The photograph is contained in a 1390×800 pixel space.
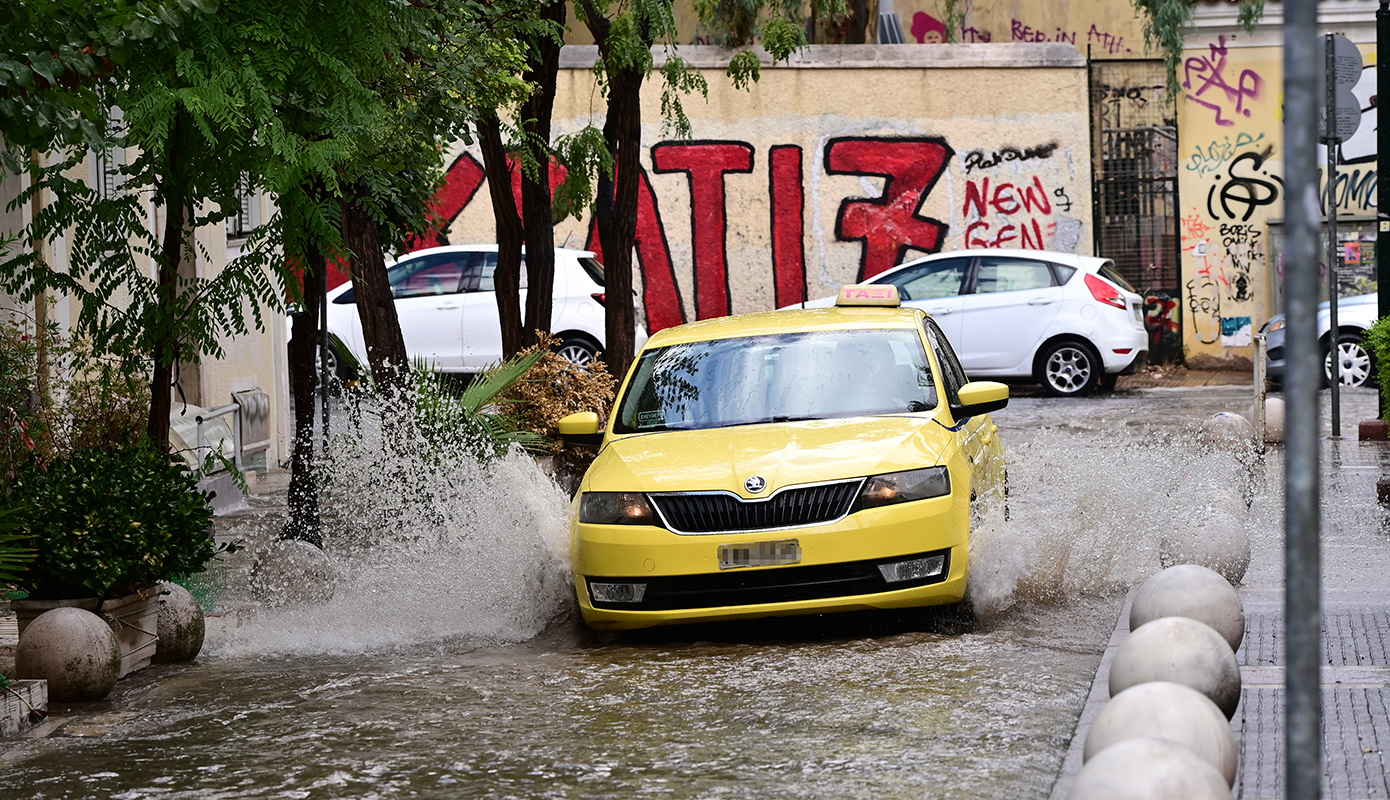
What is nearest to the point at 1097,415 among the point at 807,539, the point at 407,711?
the point at 807,539

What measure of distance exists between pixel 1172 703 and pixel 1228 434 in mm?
9629

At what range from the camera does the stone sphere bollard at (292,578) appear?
934cm

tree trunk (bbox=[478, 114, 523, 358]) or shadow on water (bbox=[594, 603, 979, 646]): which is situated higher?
tree trunk (bbox=[478, 114, 523, 358])

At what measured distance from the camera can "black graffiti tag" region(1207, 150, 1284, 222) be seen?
78.8ft

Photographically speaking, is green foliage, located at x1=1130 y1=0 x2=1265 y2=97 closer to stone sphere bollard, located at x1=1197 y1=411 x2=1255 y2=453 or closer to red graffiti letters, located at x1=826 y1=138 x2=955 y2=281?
red graffiti letters, located at x1=826 y1=138 x2=955 y2=281

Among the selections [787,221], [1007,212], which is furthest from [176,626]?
[1007,212]

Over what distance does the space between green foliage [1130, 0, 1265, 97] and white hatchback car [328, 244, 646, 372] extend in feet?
27.9

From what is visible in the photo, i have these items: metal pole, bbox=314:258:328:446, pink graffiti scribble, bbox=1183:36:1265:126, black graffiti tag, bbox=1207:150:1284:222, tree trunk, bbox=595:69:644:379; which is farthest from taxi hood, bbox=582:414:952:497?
pink graffiti scribble, bbox=1183:36:1265:126

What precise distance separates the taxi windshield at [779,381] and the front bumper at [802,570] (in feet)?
3.54

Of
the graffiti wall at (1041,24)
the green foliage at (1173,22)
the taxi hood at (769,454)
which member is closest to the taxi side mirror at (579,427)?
the taxi hood at (769,454)

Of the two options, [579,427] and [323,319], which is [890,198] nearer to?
[323,319]

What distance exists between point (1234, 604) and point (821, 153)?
61.2 ft

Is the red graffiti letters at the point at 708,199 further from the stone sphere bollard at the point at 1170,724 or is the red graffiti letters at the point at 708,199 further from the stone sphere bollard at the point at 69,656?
the stone sphere bollard at the point at 1170,724

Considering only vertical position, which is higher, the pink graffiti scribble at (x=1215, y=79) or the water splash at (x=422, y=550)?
the pink graffiti scribble at (x=1215, y=79)
